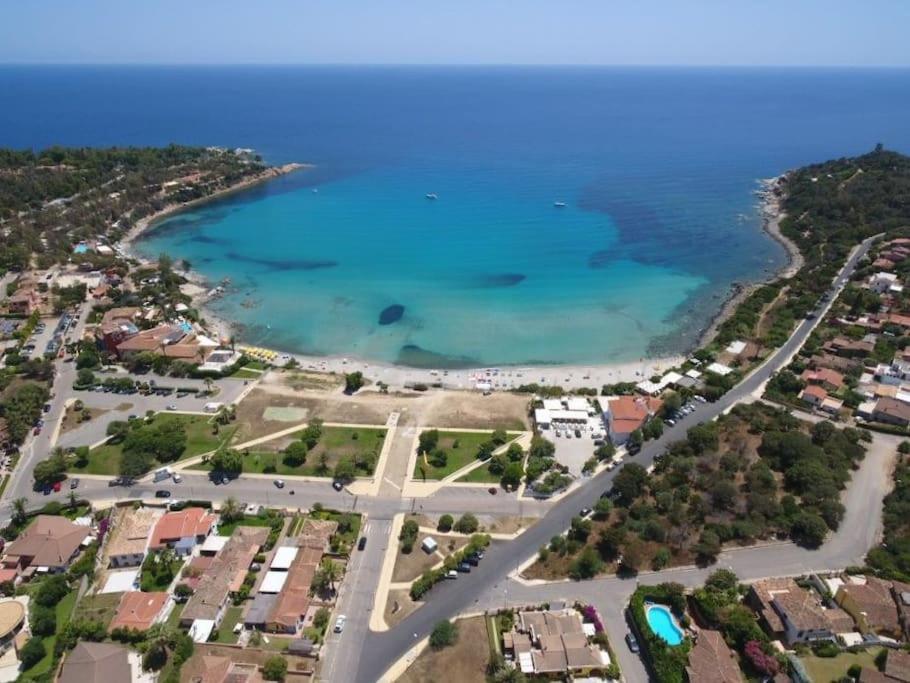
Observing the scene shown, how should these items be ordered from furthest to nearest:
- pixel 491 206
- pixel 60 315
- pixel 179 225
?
1. pixel 491 206
2. pixel 179 225
3. pixel 60 315

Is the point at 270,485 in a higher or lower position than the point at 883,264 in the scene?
lower

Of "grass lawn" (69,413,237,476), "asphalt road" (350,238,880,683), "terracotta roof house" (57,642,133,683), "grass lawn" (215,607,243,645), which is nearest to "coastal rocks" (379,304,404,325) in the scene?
"grass lawn" (69,413,237,476)

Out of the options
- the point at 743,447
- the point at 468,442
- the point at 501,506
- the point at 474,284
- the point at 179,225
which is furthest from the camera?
the point at 179,225

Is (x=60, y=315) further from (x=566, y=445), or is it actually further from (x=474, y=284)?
(x=566, y=445)

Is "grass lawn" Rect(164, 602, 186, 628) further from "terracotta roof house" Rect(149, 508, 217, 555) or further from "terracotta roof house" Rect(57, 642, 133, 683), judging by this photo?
"terracotta roof house" Rect(149, 508, 217, 555)

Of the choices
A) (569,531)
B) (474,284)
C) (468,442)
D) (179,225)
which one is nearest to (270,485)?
(468,442)

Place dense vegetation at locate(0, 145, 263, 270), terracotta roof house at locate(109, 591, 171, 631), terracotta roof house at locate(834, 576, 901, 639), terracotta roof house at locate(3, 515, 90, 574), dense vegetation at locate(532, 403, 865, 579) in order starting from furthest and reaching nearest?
dense vegetation at locate(0, 145, 263, 270) < dense vegetation at locate(532, 403, 865, 579) < terracotta roof house at locate(3, 515, 90, 574) < terracotta roof house at locate(109, 591, 171, 631) < terracotta roof house at locate(834, 576, 901, 639)

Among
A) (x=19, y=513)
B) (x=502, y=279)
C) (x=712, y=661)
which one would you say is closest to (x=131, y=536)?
(x=19, y=513)

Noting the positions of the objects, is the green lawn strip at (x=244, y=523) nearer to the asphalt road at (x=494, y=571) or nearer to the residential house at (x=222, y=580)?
the residential house at (x=222, y=580)
